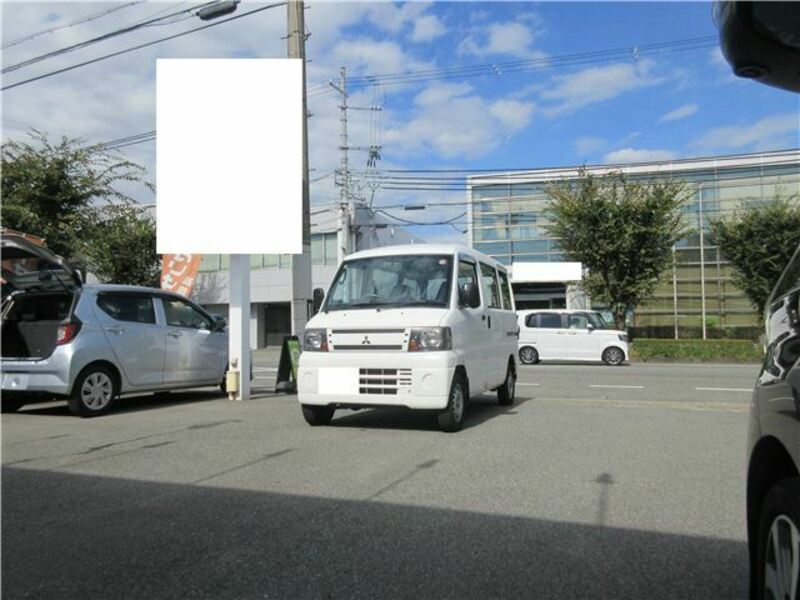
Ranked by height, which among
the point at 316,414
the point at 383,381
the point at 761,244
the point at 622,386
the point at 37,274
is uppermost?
the point at 761,244

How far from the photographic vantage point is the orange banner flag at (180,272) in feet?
100

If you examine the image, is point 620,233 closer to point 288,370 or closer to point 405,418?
point 288,370

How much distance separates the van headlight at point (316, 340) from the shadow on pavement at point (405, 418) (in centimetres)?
106

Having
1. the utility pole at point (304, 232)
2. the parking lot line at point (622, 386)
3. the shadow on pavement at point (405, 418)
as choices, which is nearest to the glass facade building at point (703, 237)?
the parking lot line at point (622, 386)

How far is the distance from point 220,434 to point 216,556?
4131mm

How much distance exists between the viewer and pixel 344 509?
16.2ft

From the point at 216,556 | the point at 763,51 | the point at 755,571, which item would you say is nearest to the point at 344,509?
the point at 216,556

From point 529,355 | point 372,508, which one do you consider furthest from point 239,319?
point 529,355

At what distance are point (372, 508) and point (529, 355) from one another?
58.5 ft

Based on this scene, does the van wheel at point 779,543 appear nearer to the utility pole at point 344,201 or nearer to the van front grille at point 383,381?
the van front grille at point 383,381

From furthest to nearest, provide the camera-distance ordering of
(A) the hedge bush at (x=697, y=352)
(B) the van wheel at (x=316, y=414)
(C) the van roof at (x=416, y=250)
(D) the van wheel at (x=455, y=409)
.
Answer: (A) the hedge bush at (x=697, y=352)
(C) the van roof at (x=416, y=250)
(B) the van wheel at (x=316, y=414)
(D) the van wheel at (x=455, y=409)

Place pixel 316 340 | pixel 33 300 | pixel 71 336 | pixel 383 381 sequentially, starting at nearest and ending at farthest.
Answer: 1. pixel 383 381
2. pixel 316 340
3. pixel 71 336
4. pixel 33 300

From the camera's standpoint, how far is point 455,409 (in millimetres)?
8008

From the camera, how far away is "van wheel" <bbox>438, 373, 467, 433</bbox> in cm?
787
